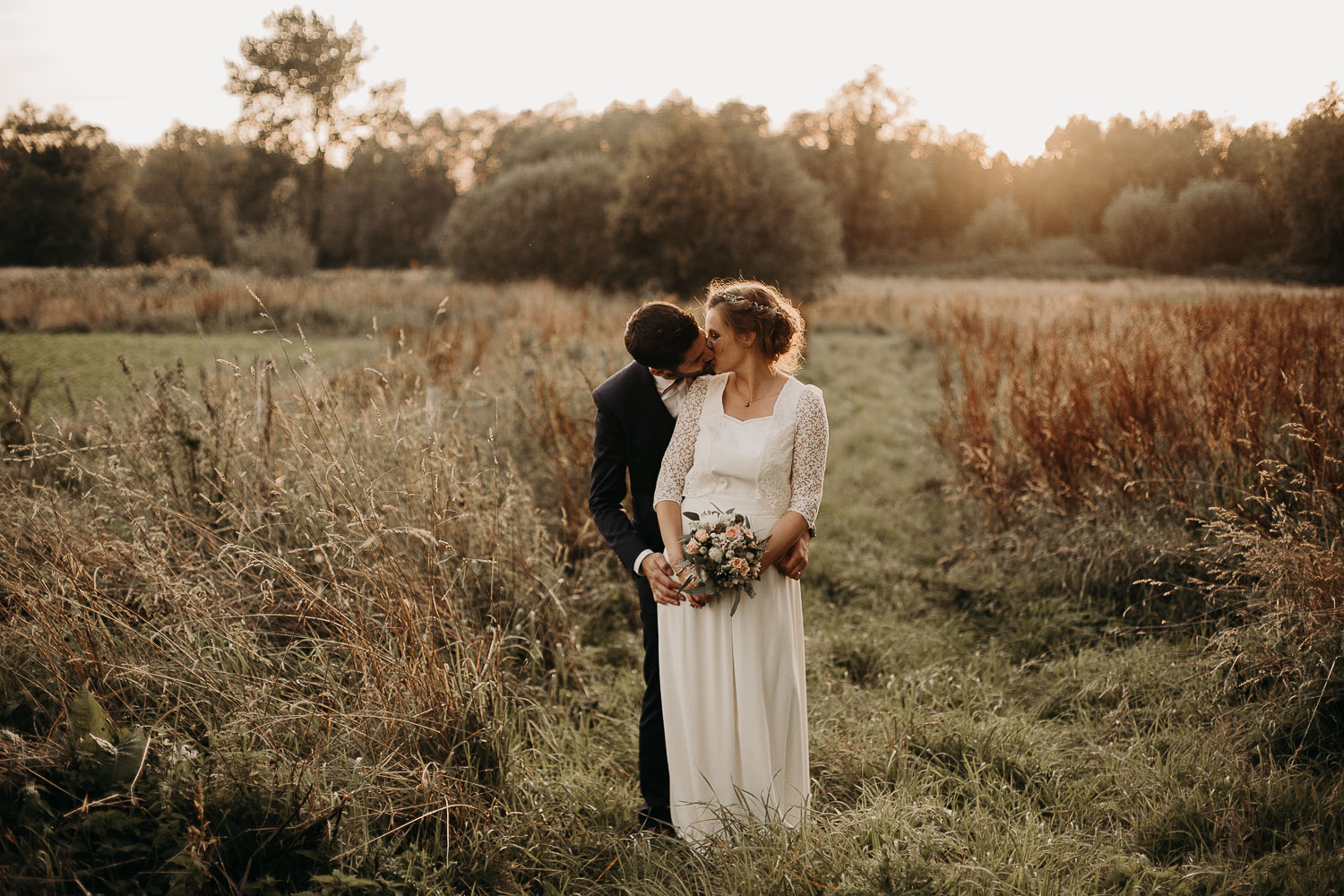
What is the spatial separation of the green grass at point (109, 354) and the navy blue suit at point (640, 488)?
5713 millimetres

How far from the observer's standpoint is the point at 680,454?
8.31ft

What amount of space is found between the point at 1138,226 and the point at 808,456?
1015 cm

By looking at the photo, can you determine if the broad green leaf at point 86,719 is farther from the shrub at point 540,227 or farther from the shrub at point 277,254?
the shrub at point 277,254

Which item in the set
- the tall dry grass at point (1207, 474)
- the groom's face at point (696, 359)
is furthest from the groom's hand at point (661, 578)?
the tall dry grass at point (1207, 474)

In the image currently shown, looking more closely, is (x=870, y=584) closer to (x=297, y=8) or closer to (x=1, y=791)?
(x=1, y=791)

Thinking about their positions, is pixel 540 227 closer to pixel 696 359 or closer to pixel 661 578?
pixel 696 359

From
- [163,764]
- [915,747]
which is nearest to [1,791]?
[163,764]

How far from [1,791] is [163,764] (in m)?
0.42

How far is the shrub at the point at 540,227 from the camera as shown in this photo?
24.4 meters

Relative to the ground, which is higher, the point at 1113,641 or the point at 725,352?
the point at 725,352

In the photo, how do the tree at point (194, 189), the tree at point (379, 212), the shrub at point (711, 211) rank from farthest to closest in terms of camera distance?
the tree at point (379, 212) < the tree at point (194, 189) < the shrub at point (711, 211)

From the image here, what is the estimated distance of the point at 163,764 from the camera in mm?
2156

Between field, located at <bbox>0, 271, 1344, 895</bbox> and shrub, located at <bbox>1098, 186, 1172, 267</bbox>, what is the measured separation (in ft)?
11.5

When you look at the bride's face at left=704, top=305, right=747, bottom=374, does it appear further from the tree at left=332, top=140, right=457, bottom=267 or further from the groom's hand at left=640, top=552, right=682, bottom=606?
the tree at left=332, top=140, right=457, bottom=267
